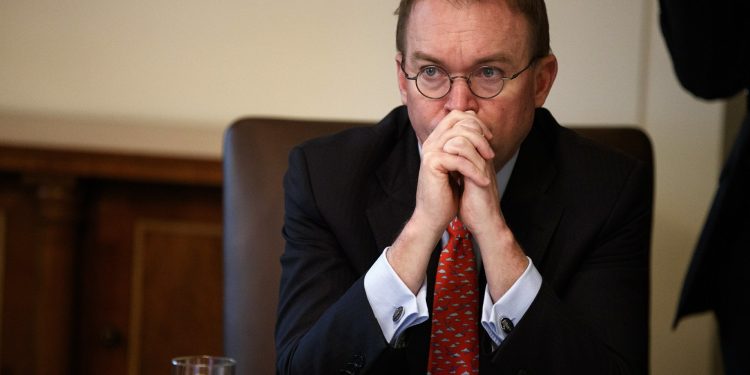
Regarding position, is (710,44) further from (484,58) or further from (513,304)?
(513,304)

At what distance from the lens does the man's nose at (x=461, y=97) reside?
1543mm

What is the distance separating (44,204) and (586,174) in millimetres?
1512

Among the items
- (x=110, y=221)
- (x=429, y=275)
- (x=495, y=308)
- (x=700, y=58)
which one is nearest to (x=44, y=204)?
(x=110, y=221)

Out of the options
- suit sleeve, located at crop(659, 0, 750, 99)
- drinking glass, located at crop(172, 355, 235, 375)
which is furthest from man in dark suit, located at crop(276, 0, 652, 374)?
drinking glass, located at crop(172, 355, 235, 375)

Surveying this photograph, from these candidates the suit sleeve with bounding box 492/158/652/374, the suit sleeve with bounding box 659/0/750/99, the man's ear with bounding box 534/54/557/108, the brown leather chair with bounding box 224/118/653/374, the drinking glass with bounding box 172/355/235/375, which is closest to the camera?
the drinking glass with bounding box 172/355/235/375

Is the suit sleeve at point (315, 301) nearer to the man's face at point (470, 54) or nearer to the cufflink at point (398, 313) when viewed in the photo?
the cufflink at point (398, 313)

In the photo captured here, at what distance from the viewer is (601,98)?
272 centimetres

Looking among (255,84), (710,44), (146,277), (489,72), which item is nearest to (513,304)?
(489,72)

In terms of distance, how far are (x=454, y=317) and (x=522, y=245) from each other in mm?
179

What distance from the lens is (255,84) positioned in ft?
9.88

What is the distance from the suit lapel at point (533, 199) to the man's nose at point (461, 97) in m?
0.23

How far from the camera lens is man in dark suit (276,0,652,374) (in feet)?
4.98

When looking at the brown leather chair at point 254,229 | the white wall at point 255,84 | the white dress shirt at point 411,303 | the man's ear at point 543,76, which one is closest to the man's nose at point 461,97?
the man's ear at point 543,76

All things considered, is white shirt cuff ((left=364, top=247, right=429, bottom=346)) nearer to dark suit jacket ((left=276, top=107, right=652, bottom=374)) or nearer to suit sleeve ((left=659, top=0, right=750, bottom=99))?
dark suit jacket ((left=276, top=107, right=652, bottom=374))
